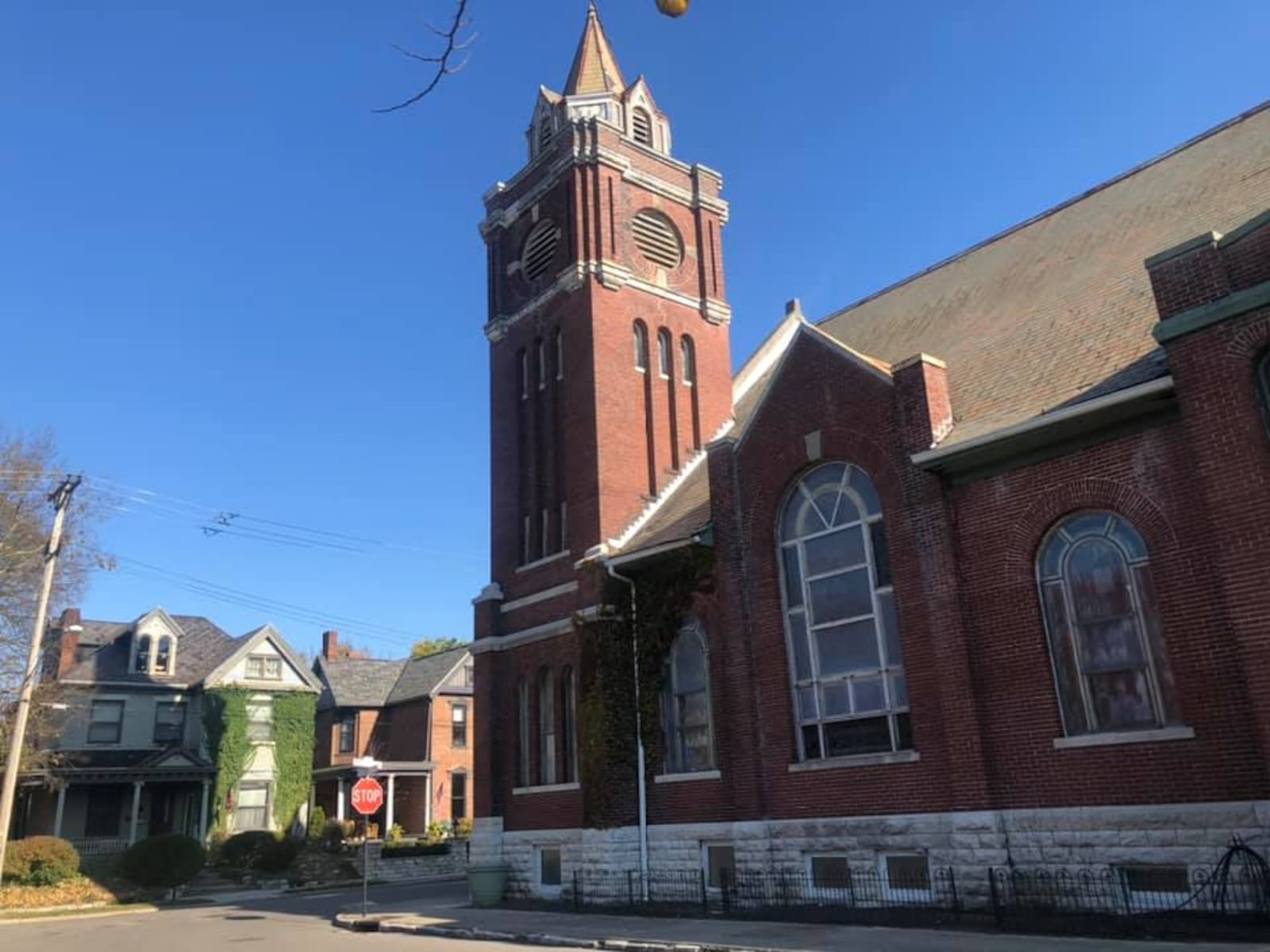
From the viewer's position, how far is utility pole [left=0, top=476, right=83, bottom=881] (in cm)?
2619

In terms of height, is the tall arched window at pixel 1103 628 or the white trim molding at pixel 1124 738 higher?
the tall arched window at pixel 1103 628

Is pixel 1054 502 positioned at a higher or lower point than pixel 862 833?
higher

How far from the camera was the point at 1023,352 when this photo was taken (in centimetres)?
1711

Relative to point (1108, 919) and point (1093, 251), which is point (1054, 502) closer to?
point (1108, 919)

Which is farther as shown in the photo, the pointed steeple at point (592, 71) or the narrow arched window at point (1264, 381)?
the pointed steeple at point (592, 71)

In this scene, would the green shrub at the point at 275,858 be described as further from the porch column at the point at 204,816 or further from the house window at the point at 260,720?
the house window at the point at 260,720

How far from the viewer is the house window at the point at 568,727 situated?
75.9ft

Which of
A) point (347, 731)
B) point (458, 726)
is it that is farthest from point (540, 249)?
point (347, 731)

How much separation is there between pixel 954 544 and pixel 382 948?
10962mm

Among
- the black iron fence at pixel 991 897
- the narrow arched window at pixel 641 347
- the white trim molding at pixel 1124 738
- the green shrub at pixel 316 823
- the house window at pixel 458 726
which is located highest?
the narrow arched window at pixel 641 347

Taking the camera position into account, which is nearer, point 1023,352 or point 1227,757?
point 1227,757

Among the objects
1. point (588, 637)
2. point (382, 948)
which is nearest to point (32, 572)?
point (588, 637)

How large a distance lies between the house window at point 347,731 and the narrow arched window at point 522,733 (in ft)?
94.7

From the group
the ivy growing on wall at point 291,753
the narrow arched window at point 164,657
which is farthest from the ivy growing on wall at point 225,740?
the narrow arched window at point 164,657
